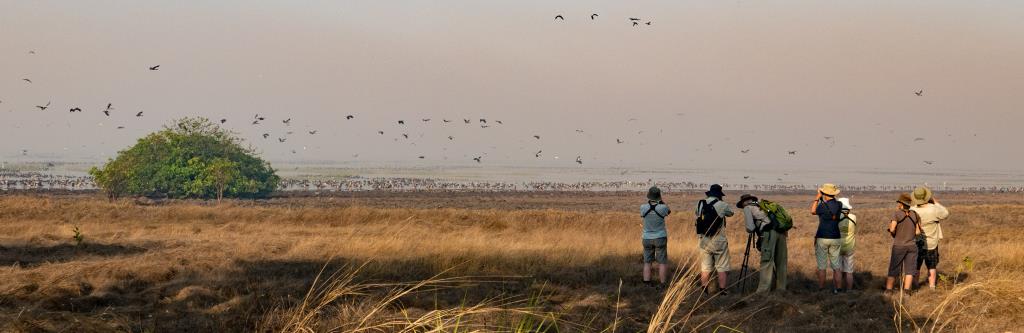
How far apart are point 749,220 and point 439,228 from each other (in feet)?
57.6

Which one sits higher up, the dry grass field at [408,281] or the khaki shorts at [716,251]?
the khaki shorts at [716,251]

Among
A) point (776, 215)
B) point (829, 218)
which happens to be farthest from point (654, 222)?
point (829, 218)

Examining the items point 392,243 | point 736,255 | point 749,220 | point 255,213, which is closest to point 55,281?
point 392,243

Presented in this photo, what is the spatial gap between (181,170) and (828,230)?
53.2 meters

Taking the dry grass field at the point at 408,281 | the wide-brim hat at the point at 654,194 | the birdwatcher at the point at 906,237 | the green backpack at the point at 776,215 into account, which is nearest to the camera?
the dry grass field at the point at 408,281

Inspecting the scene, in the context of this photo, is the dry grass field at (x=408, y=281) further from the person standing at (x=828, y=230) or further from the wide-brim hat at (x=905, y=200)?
the wide-brim hat at (x=905, y=200)

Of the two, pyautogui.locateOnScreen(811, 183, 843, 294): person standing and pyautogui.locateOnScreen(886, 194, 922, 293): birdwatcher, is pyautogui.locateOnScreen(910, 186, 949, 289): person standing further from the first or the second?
pyautogui.locateOnScreen(811, 183, 843, 294): person standing

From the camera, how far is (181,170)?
60.1 meters

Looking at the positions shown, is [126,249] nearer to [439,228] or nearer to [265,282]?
[265,282]

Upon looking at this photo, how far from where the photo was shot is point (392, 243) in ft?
62.2

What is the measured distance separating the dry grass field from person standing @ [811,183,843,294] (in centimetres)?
43

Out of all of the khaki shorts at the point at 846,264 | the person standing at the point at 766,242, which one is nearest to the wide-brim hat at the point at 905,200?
the khaki shorts at the point at 846,264

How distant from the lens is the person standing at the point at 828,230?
46.6 ft

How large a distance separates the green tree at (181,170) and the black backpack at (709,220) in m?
50.0
